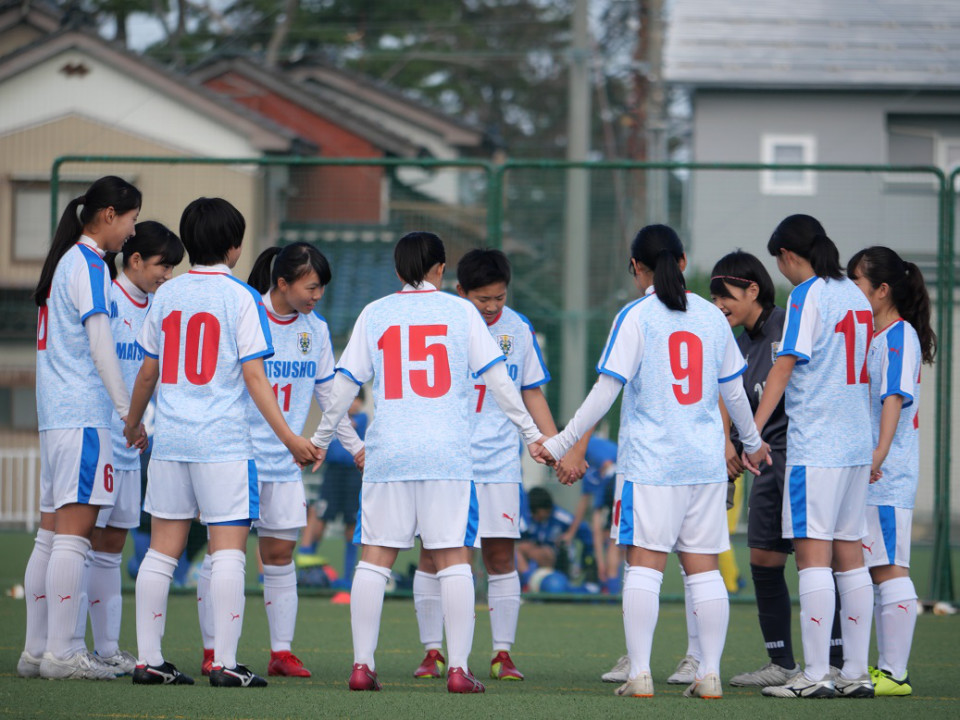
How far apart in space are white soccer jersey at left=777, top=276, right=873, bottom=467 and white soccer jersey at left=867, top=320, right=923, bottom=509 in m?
0.31

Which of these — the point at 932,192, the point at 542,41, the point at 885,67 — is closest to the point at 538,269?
the point at 932,192

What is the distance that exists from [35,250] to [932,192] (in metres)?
7.00

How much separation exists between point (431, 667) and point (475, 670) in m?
0.47

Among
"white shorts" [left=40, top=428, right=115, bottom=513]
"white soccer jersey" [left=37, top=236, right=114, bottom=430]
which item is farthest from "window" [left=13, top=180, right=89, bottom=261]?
"white shorts" [left=40, top=428, right=115, bottom=513]

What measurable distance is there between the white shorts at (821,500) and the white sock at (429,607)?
163 cm

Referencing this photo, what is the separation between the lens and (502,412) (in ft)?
19.3

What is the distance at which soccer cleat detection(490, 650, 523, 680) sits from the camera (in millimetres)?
5730

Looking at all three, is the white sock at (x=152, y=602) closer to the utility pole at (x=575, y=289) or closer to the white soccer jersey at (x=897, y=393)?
the white soccer jersey at (x=897, y=393)

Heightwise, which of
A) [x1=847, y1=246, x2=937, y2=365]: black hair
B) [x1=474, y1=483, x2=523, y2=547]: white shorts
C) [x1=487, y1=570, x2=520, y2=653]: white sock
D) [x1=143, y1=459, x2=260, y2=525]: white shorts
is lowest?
A: [x1=487, y1=570, x2=520, y2=653]: white sock

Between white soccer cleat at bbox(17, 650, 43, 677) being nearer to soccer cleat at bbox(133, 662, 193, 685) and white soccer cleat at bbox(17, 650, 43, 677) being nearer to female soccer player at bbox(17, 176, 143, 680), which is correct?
female soccer player at bbox(17, 176, 143, 680)

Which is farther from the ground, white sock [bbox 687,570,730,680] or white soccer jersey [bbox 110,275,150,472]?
white soccer jersey [bbox 110,275,150,472]

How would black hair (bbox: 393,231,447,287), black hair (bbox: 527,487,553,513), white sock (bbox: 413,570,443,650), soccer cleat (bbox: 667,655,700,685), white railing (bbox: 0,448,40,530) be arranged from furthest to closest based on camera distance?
white railing (bbox: 0,448,40,530), black hair (bbox: 527,487,553,513), white sock (bbox: 413,570,443,650), soccer cleat (bbox: 667,655,700,685), black hair (bbox: 393,231,447,287)

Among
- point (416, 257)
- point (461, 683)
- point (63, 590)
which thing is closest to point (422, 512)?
point (461, 683)

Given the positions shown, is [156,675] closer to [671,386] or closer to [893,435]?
[671,386]
